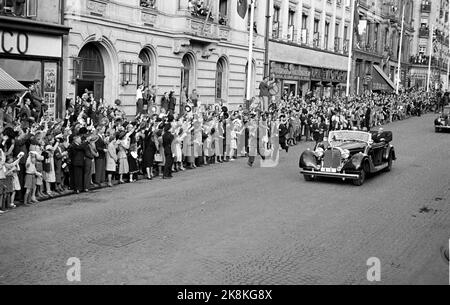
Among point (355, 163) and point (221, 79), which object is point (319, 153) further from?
point (221, 79)

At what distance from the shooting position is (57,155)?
1524cm

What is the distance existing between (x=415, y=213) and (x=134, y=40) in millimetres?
17005

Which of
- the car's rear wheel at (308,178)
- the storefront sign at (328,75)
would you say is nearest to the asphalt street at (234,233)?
the car's rear wheel at (308,178)

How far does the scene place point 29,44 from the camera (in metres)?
22.1

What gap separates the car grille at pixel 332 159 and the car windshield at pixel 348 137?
2.00 m

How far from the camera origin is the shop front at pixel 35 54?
21241 millimetres

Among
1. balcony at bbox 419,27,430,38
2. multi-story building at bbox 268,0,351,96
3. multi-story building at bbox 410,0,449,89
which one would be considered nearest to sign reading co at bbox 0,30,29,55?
multi-story building at bbox 268,0,351,96

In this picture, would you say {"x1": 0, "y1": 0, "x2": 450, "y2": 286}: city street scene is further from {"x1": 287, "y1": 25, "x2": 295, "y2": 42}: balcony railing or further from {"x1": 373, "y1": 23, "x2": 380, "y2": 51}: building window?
{"x1": 373, "y1": 23, "x2": 380, "y2": 51}: building window

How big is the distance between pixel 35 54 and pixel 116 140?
7083 millimetres

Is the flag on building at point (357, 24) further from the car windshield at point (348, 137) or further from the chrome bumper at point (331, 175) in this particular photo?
the chrome bumper at point (331, 175)

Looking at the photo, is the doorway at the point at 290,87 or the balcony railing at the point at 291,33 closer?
the balcony railing at the point at 291,33

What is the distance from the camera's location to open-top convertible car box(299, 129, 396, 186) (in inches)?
698
